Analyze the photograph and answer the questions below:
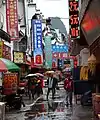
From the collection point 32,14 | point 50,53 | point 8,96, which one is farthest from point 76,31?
point 50,53

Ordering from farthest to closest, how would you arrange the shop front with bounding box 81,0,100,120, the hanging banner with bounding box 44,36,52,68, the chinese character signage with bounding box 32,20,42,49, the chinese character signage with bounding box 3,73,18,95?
the hanging banner with bounding box 44,36,52,68 → the chinese character signage with bounding box 32,20,42,49 → the chinese character signage with bounding box 3,73,18,95 → the shop front with bounding box 81,0,100,120

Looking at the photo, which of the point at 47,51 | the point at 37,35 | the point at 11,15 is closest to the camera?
the point at 11,15

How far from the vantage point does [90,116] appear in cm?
1791

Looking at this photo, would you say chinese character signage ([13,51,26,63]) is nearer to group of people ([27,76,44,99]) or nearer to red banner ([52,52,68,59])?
group of people ([27,76,44,99])

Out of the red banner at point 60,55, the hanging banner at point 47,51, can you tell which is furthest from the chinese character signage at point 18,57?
the hanging banner at point 47,51

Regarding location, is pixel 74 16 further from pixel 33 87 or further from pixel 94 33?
pixel 94 33

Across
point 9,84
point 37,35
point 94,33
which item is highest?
point 37,35

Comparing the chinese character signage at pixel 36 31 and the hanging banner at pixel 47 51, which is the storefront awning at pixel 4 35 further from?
the hanging banner at pixel 47 51

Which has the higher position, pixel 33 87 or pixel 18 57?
pixel 18 57

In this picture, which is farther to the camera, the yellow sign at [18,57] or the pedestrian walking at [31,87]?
the yellow sign at [18,57]

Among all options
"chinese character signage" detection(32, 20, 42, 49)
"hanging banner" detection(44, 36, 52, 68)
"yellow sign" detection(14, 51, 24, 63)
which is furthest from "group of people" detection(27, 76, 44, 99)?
"hanging banner" detection(44, 36, 52, 68)

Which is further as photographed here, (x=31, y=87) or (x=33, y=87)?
(x=31, y=87)

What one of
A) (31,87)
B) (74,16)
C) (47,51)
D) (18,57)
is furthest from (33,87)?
(47,51)

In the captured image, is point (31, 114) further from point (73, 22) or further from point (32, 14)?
point (32, 14)
